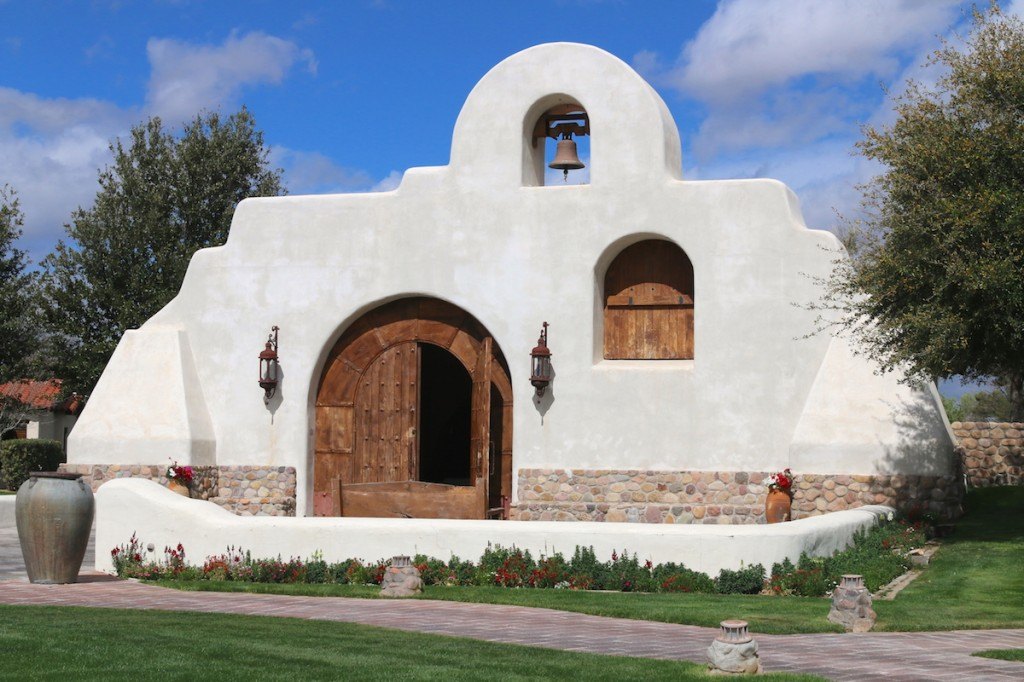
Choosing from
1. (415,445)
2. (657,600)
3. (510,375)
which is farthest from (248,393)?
(657,600)

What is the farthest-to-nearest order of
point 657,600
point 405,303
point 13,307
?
point 13,307 < point 405,303 < point 657,600

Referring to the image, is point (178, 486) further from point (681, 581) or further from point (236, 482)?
point (681, 581)

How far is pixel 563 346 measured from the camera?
19.4m

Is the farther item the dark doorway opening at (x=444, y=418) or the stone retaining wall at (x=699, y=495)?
the dark doorway opening at (x=444, y=418)

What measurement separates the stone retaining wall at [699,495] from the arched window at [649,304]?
2002 millimetres

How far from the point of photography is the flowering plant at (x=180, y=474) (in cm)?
1981

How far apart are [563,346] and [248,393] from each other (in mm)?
5435

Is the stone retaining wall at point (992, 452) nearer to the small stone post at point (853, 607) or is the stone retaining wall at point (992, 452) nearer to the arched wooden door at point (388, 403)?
the arched wooden door at point (388, 403)

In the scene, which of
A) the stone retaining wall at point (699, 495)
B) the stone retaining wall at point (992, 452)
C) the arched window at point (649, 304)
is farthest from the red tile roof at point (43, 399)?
the stone retaining wall at point (992, 452)

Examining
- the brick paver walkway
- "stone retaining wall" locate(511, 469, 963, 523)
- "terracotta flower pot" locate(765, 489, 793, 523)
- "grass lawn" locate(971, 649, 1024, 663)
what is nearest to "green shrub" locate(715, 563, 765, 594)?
the brick paver walkway

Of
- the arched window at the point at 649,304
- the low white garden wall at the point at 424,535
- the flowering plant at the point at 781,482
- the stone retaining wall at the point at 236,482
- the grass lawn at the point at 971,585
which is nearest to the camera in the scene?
the grass lawn at the point at 971,585

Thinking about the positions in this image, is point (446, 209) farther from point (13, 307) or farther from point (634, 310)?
point (13, 307)

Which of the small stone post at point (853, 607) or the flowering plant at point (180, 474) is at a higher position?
the flowering plant at point (180, 474)

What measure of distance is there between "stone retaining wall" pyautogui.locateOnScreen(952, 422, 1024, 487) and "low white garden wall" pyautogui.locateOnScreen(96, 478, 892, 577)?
29.0 feet
